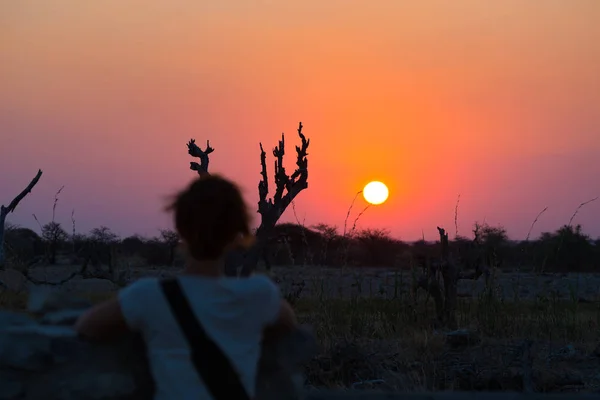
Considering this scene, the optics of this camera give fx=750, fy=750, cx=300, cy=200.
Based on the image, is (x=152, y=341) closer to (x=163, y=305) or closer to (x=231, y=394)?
(x=163, y=305)

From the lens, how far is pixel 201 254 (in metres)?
2.62

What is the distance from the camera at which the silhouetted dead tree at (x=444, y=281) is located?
8.10 m

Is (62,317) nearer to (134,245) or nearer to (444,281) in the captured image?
(444,281)

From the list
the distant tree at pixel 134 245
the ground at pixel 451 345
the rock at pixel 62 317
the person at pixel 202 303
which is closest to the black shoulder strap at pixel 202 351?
the person at pixel 202 303

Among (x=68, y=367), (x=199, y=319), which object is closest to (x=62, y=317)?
(x=68, y=367)

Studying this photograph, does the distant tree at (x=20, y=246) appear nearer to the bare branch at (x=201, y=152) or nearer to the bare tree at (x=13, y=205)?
the bare tree at (x=13, y=205)

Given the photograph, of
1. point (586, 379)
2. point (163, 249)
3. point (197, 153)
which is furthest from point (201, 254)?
point (163, 249)

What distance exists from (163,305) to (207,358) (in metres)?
0.23

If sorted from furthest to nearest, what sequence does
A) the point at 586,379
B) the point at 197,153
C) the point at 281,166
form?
the point at 197,153
the point at 281,166
the point at 586,379

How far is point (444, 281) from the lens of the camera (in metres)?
8.41

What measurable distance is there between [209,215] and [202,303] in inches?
11.9

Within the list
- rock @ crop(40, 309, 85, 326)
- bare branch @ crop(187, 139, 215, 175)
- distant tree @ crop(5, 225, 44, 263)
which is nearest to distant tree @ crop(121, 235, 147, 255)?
distant tree @ crop(5, 225, 44, 263)

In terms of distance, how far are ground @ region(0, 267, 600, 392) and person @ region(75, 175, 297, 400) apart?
248 centimetres

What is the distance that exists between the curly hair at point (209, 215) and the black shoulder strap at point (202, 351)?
164 millimetres
